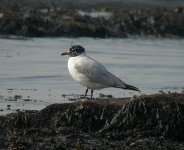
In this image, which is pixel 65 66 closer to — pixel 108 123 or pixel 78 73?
pixel 78 73

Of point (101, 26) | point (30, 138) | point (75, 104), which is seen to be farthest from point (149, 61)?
point (30, 138)

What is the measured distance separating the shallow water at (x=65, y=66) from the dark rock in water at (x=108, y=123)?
1022 millimetres

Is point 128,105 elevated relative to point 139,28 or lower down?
lower down

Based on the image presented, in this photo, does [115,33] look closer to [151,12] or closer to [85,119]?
[151,12]

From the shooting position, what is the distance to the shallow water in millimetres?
12867

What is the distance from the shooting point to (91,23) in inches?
903

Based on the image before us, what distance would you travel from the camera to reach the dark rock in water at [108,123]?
9.48 metres

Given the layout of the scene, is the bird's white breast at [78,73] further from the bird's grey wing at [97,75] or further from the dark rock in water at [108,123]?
the dark rock in water at [108,123]

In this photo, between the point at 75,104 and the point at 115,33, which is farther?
the point at 115,33

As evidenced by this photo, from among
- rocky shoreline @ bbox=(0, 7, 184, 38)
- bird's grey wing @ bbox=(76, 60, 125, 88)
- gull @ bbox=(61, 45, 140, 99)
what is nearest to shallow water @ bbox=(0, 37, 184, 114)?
rocky shoreline @ bbox=(0, 7, 184, 38)

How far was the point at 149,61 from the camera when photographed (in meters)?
17.6

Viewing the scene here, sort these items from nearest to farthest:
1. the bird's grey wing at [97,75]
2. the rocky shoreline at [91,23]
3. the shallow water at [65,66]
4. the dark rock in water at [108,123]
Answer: the dark rock in water at [108,123], the bird's grey wing at [97,75], the shallow water at [65,66], the rocky shoreline at [91,23]

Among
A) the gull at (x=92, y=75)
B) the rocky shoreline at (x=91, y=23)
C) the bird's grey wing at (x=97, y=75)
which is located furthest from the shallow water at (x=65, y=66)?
the bird's grey wing at (x=97, y=75)

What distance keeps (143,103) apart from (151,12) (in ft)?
52.5
